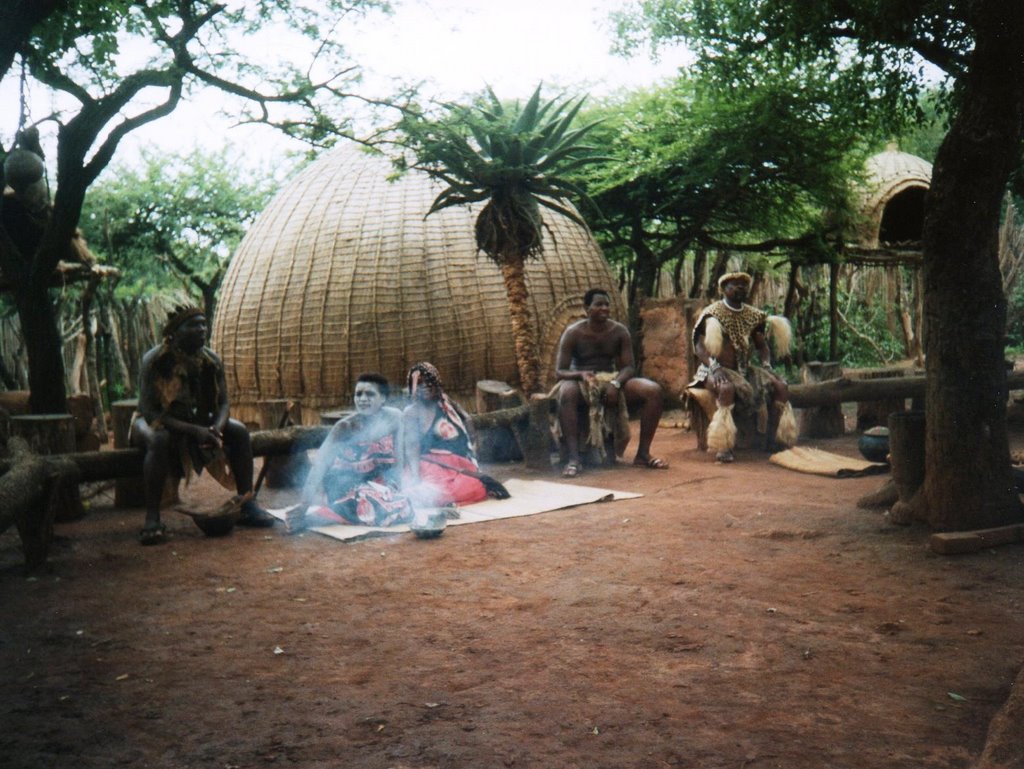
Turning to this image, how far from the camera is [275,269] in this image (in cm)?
977

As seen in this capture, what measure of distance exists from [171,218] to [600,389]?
9.70m

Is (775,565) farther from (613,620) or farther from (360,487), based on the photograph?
(360,487)

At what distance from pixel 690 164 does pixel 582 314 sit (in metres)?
2.02

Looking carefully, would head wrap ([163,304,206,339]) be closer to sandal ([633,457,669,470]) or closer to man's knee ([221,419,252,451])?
man's knee ([221,419,252,451])

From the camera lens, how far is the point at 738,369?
7672mm

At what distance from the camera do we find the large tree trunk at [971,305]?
4.01m

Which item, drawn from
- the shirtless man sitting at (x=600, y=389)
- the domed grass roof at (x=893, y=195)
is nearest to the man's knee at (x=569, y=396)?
the shirtless man sitting at (x=600, y=389)

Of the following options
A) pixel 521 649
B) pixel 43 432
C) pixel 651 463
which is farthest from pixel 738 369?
pixel 43 432

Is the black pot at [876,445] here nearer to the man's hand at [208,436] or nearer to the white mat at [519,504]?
the white mat at [519,504]

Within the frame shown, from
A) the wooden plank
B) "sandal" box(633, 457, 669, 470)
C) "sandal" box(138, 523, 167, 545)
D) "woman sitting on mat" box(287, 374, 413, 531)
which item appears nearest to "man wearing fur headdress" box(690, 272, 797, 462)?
"sandal" box(633, 457, 669, 470)

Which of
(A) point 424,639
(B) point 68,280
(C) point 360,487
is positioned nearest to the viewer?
(A) point 424,639

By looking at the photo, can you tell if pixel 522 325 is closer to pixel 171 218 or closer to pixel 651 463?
pixel 651 463

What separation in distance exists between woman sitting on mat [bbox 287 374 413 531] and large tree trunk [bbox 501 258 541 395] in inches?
123

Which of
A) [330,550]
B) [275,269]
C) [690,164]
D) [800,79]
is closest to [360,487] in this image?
[330,550]
